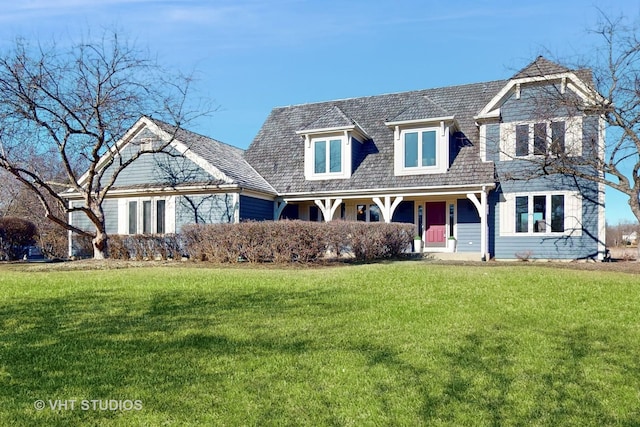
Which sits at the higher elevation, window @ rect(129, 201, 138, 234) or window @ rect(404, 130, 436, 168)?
window @ rect(404, 130, 436, 168)

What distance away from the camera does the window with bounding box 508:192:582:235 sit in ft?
53.7

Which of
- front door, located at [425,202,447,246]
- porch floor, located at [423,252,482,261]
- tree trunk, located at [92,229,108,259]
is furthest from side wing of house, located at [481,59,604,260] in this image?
tree trunk, located at [92,229,108,259]

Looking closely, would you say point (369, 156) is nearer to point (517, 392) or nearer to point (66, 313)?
point (66, 313)

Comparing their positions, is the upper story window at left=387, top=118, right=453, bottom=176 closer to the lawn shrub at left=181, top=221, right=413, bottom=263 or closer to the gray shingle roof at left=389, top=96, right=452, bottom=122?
the gray shingle roof at left=389, top=96, right=452, bottom=122

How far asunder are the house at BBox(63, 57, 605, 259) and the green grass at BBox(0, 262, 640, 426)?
27.4 ft

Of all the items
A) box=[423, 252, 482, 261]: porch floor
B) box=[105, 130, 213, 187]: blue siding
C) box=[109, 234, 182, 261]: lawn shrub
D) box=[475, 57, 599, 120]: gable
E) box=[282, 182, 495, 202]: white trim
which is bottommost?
box=[423, 252, 482, 261]: porch floor

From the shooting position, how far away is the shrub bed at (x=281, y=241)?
42.6 ft

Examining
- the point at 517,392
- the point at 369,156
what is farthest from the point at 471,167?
the point at 517,392

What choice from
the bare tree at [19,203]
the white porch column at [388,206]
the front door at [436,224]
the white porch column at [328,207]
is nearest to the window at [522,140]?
the front door at [436,224]

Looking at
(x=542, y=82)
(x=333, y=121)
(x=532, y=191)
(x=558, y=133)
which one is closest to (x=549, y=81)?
(x=542, y=82)

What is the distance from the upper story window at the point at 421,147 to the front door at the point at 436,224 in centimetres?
194

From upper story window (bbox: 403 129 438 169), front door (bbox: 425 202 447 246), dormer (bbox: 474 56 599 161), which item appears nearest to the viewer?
dormer (bbox: 474 56 599 161)

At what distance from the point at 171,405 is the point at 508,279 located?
7683mm

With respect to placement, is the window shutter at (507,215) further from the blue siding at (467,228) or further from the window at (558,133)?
the window at (558,133)
